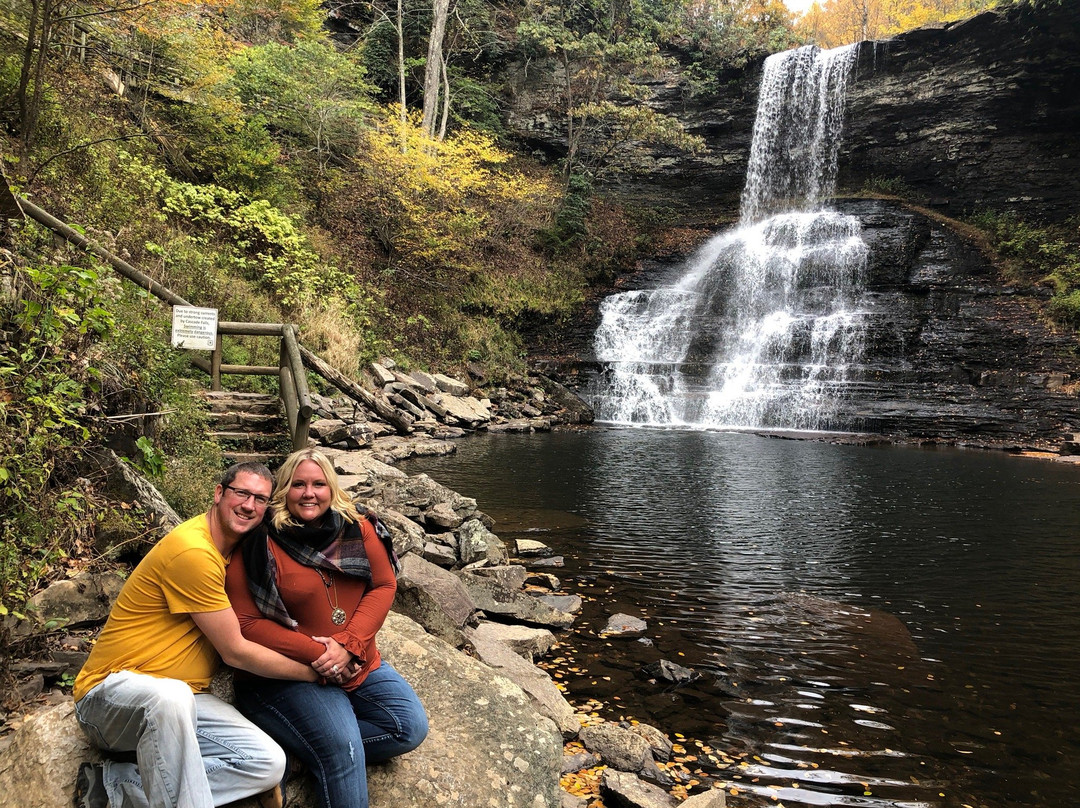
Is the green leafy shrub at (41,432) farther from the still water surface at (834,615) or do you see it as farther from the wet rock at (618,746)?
the still water surface at (834,615)

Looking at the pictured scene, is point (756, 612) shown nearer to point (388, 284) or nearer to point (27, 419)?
point (27, 419)

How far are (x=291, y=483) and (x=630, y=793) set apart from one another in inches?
94.6

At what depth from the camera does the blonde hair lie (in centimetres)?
273

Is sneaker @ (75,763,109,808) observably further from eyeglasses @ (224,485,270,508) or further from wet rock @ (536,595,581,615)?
wet rock @ (536,595,581,615)

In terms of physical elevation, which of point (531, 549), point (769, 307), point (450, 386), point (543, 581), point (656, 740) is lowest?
point (656, 740)

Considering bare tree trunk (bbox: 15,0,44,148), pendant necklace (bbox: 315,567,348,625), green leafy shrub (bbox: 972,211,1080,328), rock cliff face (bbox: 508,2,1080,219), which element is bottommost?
pendant necklace (bbox: 315,567,348,625)

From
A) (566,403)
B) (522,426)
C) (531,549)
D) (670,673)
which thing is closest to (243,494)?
(670,673)

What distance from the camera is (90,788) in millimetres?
2203

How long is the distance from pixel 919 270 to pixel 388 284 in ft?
63.2

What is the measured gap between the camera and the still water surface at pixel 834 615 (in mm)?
4039

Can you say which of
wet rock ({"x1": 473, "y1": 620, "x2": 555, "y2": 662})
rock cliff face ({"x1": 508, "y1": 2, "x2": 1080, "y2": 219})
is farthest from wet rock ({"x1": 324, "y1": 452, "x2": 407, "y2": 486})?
rock cliff face ({"x1": 508, "y1": 2, "x2": 1080, "y2": 219})

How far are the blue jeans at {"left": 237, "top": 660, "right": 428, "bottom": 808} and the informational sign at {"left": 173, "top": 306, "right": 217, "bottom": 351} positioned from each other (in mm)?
5284

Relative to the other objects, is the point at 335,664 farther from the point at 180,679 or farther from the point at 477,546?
the point at 477,546

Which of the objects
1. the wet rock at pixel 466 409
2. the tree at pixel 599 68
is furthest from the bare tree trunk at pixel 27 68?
the tree at pixel 599 68
